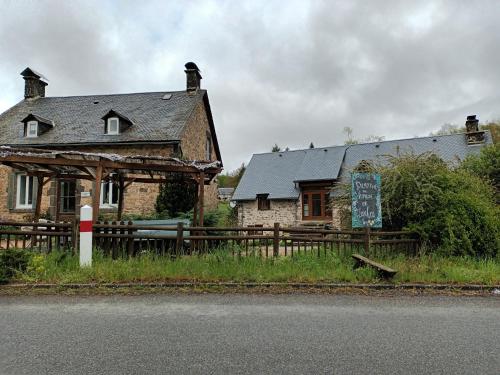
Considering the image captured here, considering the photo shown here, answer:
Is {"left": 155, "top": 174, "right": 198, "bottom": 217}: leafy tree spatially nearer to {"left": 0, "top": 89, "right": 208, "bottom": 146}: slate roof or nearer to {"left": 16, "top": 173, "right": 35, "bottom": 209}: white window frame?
{"left": 0, "top": 89, "right": 208, "bottom": 146}: slate roof

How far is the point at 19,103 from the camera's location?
24.9 meters

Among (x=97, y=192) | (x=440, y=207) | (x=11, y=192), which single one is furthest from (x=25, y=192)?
(x=440, y=207)

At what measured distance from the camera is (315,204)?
82.5 ft

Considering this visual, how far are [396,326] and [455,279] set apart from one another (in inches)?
120

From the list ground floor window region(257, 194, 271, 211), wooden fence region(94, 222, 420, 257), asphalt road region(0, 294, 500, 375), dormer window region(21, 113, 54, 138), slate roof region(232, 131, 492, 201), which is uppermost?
dormer window region(21, 113, 54, 138)

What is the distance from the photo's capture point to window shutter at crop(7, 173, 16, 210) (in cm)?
2022

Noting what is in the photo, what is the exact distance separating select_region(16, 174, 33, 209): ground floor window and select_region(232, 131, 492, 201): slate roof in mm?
11944

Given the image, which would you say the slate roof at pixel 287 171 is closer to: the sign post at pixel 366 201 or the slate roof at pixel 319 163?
the slate roof at pixel 319 163

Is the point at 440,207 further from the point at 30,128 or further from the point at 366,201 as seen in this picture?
the point at 30,128

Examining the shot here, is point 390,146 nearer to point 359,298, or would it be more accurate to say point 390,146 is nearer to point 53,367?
point 359,298

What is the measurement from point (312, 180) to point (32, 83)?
19.8 m

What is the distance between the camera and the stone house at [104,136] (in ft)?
64.1

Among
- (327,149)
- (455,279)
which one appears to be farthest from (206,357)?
(327,149)

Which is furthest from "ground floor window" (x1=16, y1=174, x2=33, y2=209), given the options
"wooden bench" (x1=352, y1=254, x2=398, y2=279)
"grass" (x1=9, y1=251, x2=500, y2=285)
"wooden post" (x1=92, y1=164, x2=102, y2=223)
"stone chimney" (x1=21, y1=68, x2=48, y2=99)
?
"wooden bench" (x1=352, y1=254, x2=398, y2=279)
